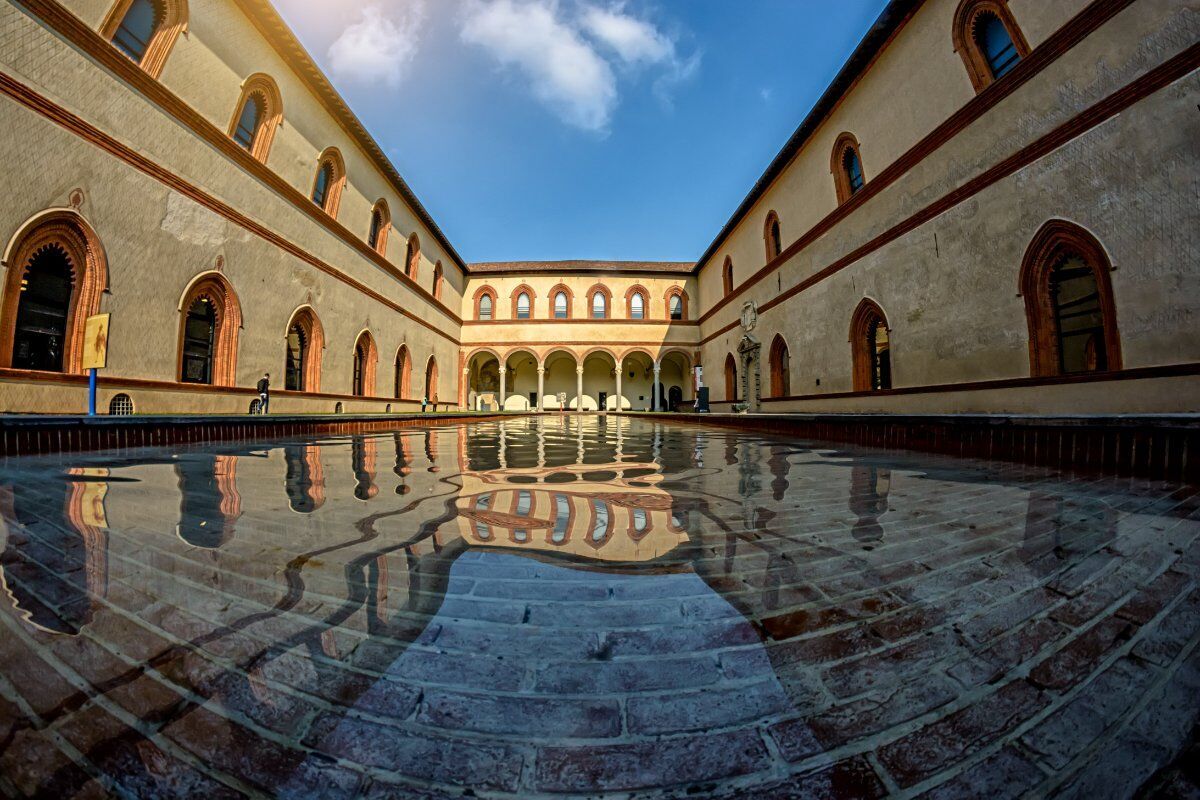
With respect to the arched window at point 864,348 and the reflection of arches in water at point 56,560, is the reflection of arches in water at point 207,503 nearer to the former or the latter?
the reflection of arches in water at point 56,560

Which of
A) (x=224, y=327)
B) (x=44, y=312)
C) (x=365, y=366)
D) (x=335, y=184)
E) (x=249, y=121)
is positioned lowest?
(x=44, y=312)

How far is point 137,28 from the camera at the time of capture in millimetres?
8219

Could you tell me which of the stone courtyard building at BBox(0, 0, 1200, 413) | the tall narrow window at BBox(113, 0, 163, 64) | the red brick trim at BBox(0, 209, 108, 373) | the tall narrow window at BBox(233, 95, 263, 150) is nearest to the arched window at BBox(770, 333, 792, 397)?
the stone courtyard building at BBox(0, 0, 1200, 413)

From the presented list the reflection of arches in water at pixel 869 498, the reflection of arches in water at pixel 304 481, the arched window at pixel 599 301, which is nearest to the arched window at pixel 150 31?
the reflection of arches in water at pixel 304 481

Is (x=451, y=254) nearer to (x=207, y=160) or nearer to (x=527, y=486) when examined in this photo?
(x=207, y=160)

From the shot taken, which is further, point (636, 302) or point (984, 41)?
point (636, 302)

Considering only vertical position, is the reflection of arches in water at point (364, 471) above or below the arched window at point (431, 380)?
below

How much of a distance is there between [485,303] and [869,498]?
88.2ft

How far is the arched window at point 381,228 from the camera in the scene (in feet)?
54.8

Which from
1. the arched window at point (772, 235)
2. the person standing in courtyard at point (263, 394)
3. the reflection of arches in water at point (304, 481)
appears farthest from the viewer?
the arched window at point (772, 235)

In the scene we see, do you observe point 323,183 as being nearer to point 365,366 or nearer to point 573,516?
point 365,366

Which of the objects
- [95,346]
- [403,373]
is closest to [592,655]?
[95,346]

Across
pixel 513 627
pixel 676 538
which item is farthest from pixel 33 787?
pixel 676 538

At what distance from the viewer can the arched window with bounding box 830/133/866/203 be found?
1210cm
